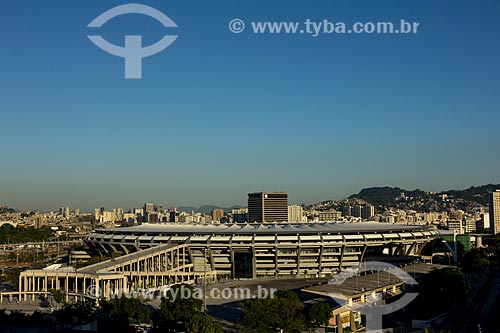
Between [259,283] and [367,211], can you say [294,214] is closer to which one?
[367,211]

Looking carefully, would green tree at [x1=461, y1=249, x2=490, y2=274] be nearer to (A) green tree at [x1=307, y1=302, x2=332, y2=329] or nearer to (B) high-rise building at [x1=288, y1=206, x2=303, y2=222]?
(A) green tree at [x1=307, y1=302, x2=332, y2=329]

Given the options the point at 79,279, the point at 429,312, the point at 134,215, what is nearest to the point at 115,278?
the point at 79,279

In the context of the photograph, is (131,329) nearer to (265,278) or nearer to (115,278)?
(115,278)

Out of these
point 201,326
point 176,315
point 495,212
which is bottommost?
point 201,326

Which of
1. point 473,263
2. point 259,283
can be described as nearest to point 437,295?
point 259,283

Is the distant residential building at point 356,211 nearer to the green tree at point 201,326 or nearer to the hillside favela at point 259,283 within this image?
the hillside favela at point 259,283

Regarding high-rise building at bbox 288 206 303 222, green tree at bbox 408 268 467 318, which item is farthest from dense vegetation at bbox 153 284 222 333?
high-rise building at bbox 288 206 303 222
